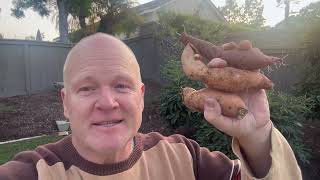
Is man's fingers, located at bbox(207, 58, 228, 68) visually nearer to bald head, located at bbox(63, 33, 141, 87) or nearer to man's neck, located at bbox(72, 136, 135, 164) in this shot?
bald head, located at bbox(63, 33, 141, 87)

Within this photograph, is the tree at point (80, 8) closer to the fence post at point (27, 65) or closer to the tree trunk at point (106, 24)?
the tree trunk at point (106, 24)

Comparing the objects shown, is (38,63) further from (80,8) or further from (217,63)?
(217,63)

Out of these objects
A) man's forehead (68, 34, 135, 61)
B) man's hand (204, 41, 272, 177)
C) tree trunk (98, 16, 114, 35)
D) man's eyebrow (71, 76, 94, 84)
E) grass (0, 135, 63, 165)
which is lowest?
grass (0, 135, 63, 165)

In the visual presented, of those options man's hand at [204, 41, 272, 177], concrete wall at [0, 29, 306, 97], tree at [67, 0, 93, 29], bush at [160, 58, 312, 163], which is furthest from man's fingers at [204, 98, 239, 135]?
tree at [67, 0, 93, 29]

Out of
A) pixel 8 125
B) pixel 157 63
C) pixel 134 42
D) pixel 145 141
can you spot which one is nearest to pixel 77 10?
pixel 134 42

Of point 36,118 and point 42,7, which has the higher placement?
point 42,7

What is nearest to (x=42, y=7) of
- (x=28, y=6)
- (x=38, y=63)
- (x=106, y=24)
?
(x=28, y=6)

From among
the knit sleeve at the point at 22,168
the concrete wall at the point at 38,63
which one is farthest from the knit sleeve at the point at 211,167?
the concrete wall at the point at 38,63
